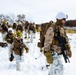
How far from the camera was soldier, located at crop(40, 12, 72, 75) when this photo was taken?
8.30 metres

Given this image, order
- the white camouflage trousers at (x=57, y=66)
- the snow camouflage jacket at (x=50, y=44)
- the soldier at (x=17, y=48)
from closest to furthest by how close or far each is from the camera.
Result: 1. the snow camouflage jacket at (x=50, y=44)
2. the white camouflage trousers at (x=57, y=66)
3. the soldier at (x=17, y=48)

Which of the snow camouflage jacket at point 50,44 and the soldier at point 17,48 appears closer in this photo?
the snow camouflage jacket at point 50,44

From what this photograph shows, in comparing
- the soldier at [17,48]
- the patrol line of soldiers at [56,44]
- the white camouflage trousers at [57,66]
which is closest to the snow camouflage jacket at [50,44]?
the patrol line of soldiers at [56,44]

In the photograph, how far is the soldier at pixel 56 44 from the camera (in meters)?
8.30

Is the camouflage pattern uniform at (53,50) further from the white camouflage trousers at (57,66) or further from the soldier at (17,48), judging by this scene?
the soldier at (17,48)

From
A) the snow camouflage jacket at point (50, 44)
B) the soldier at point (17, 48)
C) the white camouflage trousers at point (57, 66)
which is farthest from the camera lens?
the soldier at point (17, 48)

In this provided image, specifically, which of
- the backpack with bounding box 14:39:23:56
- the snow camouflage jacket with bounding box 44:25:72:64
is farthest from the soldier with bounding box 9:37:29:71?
the snow camouflage jacket with bounding box 44:25:72:64

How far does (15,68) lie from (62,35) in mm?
5835

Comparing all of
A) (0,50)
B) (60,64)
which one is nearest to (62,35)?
(60,64)

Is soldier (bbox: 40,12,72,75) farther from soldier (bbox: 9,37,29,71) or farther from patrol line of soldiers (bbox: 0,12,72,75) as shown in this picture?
soldier (bbox: 9,37,29,71)

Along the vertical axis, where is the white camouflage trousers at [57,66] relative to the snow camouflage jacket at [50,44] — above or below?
below

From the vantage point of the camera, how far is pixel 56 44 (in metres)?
8.44

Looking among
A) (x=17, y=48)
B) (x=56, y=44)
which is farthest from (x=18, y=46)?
(x=56, y=44)

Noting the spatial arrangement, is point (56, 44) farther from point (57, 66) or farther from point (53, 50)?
point (57, 66)
